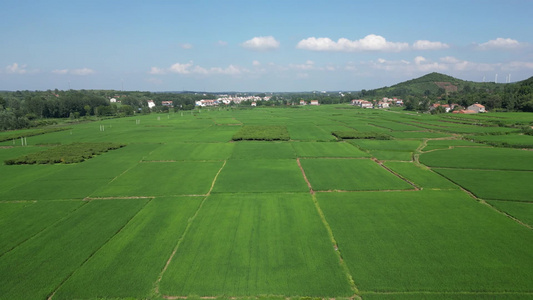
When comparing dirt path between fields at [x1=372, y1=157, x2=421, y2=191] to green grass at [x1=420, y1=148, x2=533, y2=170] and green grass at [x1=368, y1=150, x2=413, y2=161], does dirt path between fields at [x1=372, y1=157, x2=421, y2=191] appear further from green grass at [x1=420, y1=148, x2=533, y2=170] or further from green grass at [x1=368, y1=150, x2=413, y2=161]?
green grass at [x1=420, y1=148, x2=533, y2=170]

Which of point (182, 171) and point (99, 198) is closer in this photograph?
point (99, 198)

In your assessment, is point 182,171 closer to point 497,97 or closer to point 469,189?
point 469,189

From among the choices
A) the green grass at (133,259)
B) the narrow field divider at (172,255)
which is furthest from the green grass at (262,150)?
the green grass at (133,259)

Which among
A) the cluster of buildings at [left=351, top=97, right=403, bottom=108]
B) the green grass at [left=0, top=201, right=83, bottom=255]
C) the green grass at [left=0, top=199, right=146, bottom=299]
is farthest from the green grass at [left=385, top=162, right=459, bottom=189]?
the cluster of buildings at [left=351, top=97, right=403, bottom=108]

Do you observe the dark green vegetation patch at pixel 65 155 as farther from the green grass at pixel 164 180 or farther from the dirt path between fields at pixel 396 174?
the dirt path between fields at pixel 396 174

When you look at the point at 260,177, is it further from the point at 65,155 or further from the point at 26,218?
the point at 65,155

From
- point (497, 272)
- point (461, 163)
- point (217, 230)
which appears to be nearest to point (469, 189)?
point (461, 163)

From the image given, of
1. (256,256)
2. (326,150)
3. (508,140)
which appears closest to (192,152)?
(326,150)
